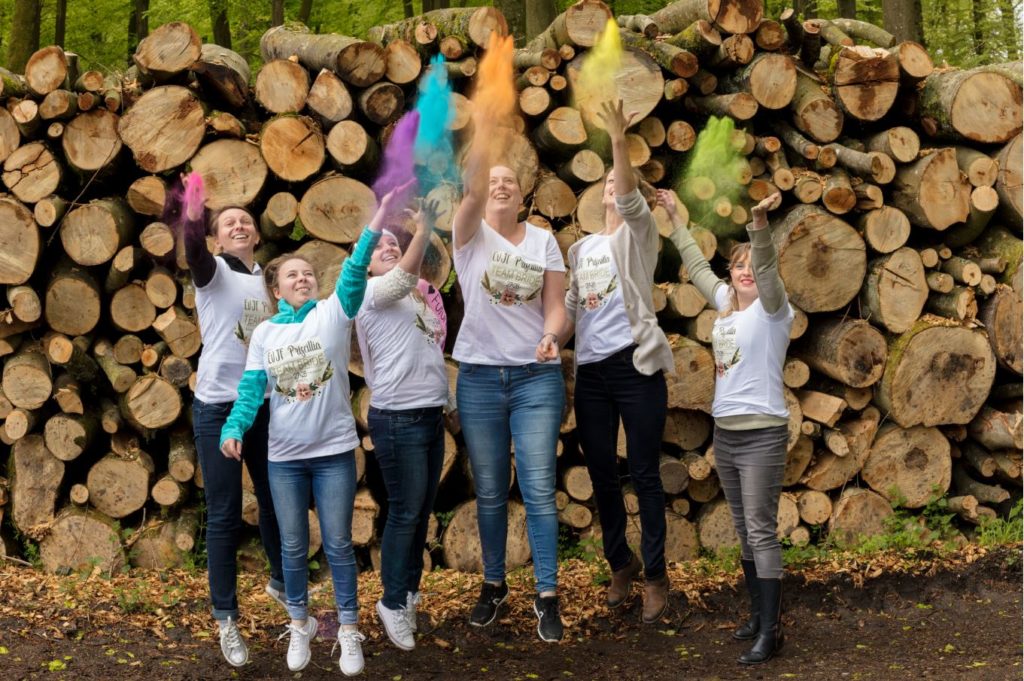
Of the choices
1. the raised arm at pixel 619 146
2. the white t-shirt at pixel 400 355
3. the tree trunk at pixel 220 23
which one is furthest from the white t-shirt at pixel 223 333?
the tree trunk at pixel 220 23

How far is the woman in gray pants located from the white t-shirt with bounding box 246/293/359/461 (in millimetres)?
1659

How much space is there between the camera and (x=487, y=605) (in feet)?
15.6

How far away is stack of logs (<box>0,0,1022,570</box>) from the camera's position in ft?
18.7

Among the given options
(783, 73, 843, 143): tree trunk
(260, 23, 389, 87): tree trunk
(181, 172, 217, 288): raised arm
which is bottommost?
(181, 172, 217, 288): raised arm

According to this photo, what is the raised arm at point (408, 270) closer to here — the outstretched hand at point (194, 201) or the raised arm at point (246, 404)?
the raised arm at point (246, 404)

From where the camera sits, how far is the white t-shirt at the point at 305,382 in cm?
414

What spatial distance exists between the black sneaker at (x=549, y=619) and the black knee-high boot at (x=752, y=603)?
0.87 meters

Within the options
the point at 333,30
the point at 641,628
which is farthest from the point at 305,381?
the point at 333,30

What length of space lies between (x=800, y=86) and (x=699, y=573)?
114 inches

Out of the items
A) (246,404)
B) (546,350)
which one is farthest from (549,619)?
(246,404)

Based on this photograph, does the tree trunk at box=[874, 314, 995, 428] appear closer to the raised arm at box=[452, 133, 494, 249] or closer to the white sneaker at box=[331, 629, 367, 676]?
the raised arm at box=[452, 133, 494, 249]

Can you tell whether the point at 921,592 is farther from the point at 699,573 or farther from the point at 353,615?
the point at 353,615

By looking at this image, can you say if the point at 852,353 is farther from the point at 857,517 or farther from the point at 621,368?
the point at 621,368

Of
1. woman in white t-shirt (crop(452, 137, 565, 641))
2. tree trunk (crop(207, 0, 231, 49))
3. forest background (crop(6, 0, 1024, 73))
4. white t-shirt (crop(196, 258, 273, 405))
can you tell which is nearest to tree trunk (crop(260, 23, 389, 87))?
woman in white t-shirt (crop(452, 137, 565, 641))
